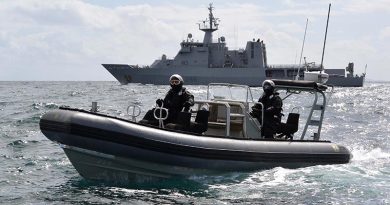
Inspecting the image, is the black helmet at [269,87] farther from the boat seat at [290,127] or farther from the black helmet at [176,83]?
the black helmet at [176,83]

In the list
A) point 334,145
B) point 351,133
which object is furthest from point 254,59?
point 334,145

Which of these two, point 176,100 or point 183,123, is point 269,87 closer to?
point 176,100

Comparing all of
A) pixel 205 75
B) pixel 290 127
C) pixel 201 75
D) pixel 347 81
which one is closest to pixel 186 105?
pixel 290 127

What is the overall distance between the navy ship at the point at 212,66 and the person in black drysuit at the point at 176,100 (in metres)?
71.3

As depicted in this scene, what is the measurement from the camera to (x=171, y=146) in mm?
9445

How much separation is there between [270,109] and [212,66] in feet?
237

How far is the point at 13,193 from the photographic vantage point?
9.25m

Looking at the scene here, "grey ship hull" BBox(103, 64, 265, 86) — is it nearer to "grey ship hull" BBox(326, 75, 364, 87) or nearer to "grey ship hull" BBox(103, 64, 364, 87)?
"grey ship hull" BBox(103, 64, 364, 87)

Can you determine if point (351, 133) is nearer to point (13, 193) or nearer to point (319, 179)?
point (319, 179)

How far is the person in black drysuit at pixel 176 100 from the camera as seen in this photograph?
10484 millimetres

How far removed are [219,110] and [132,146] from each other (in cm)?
256

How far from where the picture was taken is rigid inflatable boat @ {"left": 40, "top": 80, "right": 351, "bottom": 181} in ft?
30.2

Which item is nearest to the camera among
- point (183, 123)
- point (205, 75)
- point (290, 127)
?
point (183, 123)

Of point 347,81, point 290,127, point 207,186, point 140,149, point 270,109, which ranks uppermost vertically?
point 347,81
